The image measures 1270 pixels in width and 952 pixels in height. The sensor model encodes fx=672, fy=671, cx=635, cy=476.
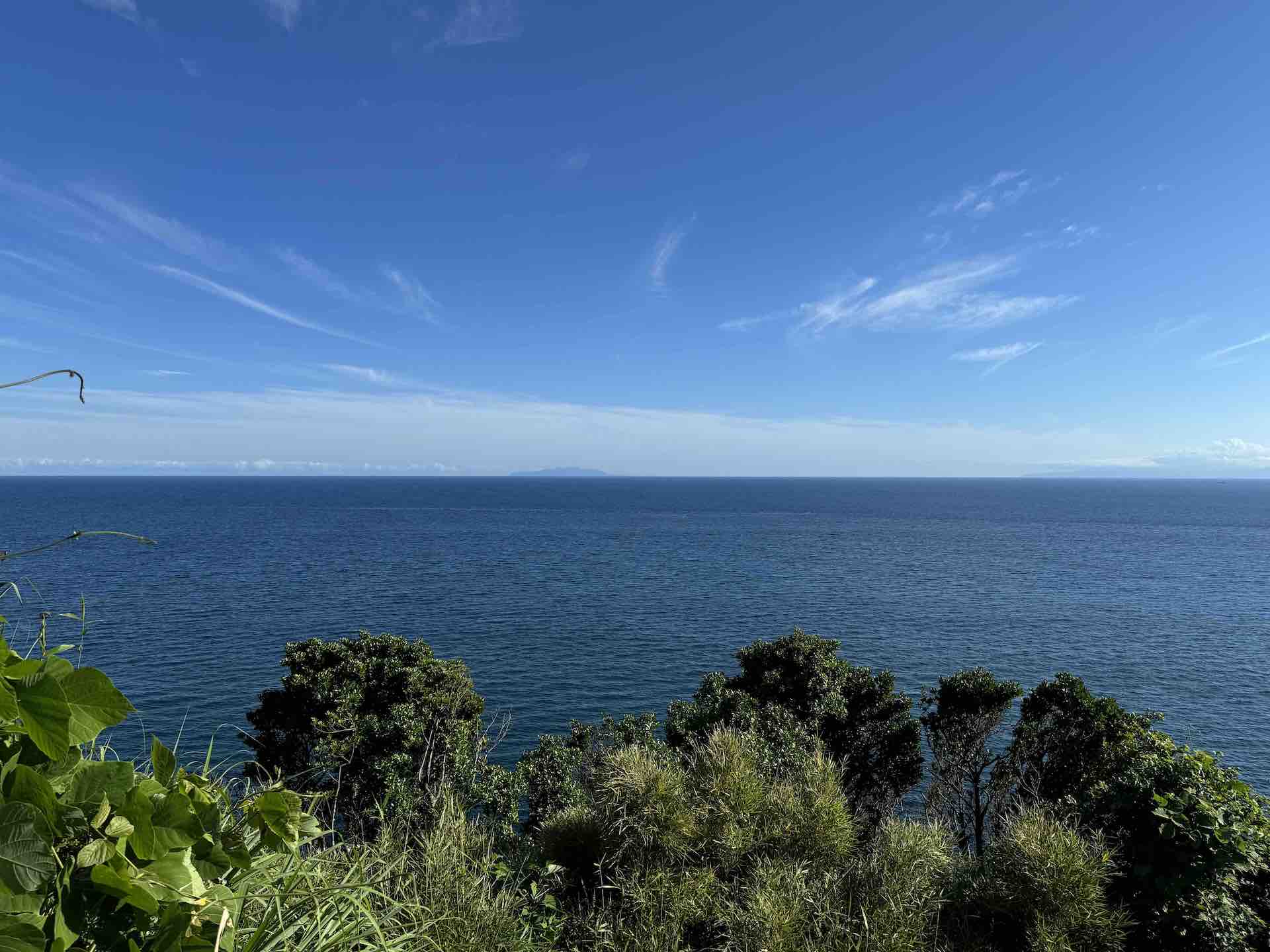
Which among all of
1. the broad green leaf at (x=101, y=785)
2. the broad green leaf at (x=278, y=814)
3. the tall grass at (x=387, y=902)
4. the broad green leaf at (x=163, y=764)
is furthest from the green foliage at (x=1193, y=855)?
the broad green leaf at (x=101, y=785)

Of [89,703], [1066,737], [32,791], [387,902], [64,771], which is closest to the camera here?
[32,791]

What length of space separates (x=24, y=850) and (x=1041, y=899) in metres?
7.86

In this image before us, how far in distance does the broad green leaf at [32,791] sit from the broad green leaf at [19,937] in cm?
24

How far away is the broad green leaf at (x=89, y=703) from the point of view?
167 centimetres

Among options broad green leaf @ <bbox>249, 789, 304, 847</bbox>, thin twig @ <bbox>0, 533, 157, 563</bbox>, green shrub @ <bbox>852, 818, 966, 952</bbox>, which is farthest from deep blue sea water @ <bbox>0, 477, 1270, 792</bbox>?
green shrub @ <bbox>852, 818, 966, 952</bbox>

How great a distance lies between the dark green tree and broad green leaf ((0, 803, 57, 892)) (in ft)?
73.1

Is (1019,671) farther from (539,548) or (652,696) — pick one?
(539,548)

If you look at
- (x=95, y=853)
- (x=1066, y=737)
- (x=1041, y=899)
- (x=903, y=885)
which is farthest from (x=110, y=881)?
(x=1066, y=737)

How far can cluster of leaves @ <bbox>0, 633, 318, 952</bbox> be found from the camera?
1.56 metres

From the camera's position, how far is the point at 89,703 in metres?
1.69

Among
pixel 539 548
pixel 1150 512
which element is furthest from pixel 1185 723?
pixel 1150 512

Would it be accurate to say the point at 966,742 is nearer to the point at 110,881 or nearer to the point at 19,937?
the point at 110,881

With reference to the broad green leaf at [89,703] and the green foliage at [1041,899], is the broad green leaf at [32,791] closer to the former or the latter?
the broad green leaf at [89,703]

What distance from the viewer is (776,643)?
20.6 m
